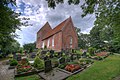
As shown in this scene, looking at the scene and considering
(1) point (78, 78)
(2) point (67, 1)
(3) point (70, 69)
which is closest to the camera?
(2) point (67, 1)

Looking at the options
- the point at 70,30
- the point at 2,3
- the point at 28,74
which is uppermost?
the point at 70,30

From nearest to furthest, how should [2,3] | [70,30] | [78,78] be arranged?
[2,3] → [78,78] → [70,30]

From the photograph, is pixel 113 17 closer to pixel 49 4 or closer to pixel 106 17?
pixel 106 17

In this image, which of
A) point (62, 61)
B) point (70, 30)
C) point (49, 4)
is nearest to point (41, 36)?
point (70, 30)

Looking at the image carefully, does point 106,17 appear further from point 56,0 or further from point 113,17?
point 56,0

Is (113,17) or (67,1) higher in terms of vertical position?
(67,1)

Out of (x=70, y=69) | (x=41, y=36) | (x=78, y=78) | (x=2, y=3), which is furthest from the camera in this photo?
(x=41, y=36)

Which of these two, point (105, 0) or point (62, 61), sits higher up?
point (105, 0)

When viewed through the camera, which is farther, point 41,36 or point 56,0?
point 41,36

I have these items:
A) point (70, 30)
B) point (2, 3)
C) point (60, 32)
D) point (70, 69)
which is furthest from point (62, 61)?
point (70, 30)

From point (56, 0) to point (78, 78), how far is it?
4.61 metres

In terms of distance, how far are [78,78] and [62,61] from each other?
14.4ft

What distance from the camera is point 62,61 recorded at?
10.6m

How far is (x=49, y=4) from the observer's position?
15.2ft
